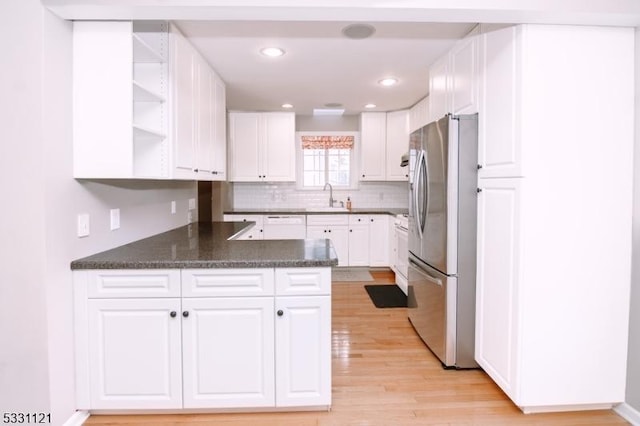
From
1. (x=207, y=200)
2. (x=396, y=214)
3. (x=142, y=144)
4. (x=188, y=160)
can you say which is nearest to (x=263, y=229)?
(x=207, y=200)

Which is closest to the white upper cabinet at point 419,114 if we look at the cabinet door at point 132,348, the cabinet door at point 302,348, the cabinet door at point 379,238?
the cabinet door at point 379,238

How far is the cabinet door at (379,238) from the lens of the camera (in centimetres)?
509

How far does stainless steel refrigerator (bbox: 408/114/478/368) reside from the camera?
237 cm

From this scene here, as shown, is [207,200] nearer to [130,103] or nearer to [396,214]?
[396,214]

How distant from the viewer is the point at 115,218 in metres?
2.22

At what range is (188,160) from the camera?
257 cm

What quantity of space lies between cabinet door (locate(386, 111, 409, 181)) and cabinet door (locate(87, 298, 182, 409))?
398 centimetres

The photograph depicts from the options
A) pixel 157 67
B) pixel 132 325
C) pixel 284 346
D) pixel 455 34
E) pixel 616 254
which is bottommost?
pixel 284 346

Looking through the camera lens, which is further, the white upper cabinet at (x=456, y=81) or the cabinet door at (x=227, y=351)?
the white upper cabinet at (x=456, y=81)

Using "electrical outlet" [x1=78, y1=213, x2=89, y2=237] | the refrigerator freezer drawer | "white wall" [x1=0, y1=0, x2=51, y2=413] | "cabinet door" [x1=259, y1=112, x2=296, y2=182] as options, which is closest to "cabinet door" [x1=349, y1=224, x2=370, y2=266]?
"cabinet door" [x1=259, y1=112, x2=296, y2=182]

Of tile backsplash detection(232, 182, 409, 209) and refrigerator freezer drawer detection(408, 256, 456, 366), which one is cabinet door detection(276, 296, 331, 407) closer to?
refrigerator freezer drawer detection(408, 256, 456, 366)

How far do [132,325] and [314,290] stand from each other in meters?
0.93

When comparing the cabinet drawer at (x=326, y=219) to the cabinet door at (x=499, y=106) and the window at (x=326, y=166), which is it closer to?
the window at (x=326, y=166)

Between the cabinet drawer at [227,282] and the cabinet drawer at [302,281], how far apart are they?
51 millimetres
